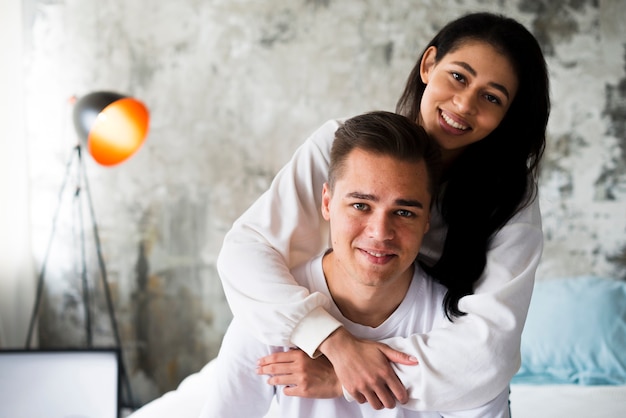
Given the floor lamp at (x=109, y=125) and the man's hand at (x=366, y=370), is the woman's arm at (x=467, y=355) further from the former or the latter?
the floor lamp at (x=109, y=125)

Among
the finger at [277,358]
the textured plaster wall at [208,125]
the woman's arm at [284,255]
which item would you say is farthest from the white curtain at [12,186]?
the finger at [277,358]

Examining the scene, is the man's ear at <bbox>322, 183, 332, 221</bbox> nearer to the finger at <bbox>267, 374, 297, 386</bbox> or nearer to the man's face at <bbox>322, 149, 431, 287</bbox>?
the man's face at <bbox>322, 149, 431, 287</bbox>

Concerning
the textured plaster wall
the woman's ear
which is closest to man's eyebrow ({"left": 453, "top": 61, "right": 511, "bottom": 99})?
the woman's ear

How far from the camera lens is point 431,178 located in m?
1.52

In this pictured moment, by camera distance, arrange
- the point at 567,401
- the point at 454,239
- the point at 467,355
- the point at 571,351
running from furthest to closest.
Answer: the point at 571,351
the point at 567,401
the point at 454,239
the point at 467,355

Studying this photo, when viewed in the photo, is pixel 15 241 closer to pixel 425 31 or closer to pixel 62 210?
pixel 62 210

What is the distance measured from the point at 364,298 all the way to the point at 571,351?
4.96ft

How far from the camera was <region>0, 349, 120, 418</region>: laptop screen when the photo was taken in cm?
277

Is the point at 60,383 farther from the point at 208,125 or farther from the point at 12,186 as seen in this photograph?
the point at 208,125

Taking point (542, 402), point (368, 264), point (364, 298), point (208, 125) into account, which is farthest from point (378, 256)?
point (208, 125)

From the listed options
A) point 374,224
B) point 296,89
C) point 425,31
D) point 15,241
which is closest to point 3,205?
point 15,241

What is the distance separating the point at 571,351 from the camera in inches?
107

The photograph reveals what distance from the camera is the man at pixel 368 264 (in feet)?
4.75

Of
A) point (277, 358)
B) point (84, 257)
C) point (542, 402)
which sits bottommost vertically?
point (542, 402)
